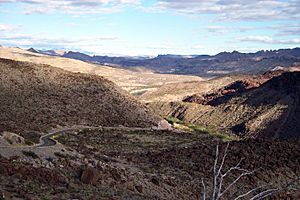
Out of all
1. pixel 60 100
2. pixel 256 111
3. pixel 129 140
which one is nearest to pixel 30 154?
pixel 129 140

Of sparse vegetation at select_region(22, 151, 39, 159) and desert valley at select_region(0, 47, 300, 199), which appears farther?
sparse vegetation at select_region(22, 151, 39, 159)

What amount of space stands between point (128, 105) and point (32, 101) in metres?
21.2

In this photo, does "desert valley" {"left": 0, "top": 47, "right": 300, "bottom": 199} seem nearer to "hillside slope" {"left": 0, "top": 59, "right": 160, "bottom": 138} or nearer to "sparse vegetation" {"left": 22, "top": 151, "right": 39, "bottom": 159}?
"sparse vegetation" {"left": 22, "top": 151, "right": 39, "bottom": 159}

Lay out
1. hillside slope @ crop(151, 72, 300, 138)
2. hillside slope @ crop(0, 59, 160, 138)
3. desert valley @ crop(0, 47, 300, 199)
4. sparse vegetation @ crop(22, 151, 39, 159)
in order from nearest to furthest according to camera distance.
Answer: desert valley @ crop(0, 47, 300, 199) → sparse vegetation @ crop(22, 151, 39, 159) → hillside slope @ crop(0, 59, 160, 138) → hillside slope @ crop(151, 72, 300, 138)

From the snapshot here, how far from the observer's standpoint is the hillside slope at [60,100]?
67625 mm

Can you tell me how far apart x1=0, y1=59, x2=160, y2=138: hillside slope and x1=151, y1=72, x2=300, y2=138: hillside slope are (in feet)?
73.4

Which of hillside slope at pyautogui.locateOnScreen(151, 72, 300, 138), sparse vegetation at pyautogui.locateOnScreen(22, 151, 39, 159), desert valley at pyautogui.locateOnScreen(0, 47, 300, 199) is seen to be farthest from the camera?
hillside slope at pyautogui.locateOnScreen(151, 72, 300, 138)

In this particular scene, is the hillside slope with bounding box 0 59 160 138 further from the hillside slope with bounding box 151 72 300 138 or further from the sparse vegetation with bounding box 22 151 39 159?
the sparse vegetation with bounding box 22 151 39 159

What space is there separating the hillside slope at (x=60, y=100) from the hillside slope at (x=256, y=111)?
22384mm

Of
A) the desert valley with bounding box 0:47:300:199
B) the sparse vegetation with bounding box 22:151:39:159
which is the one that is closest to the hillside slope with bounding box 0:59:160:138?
the desert valley with bounding box 0:47:300:199

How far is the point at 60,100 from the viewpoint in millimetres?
79438

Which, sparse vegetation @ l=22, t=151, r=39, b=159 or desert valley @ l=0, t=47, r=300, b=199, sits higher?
sparse vegetation @ l=22, t=151, r=39, b=159

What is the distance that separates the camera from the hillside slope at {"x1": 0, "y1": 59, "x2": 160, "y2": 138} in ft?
222

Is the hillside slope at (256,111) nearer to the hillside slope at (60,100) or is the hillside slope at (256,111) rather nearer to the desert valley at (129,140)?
the desert valley at (129,140)
